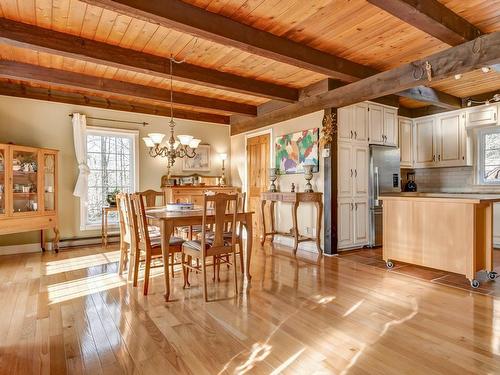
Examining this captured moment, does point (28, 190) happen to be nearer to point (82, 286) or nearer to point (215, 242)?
point (82, 286)

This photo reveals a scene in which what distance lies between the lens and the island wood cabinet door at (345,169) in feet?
16.6

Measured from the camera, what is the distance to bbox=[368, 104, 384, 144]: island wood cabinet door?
17.7 feet

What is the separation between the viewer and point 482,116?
554cm

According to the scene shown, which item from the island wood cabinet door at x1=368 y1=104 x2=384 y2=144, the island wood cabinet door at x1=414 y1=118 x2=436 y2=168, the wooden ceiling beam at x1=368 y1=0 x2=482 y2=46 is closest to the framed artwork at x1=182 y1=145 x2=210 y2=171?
the island wood cabinet door at x1=368 y1=104 x2=384 y2=144

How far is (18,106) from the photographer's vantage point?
5195 millimetres

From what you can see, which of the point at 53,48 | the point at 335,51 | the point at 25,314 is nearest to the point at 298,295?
the point at 25,314

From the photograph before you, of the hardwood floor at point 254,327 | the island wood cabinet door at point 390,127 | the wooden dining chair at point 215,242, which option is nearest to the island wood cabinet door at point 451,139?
the island wood cabinet door at point 390,127

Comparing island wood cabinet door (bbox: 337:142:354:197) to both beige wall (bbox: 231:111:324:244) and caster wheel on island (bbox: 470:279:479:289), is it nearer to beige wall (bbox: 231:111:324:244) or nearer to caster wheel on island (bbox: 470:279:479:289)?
beige wall (bbox: 231:111:324:244)

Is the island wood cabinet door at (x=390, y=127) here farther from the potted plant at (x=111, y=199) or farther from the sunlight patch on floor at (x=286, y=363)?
the potted plant at (x=111, y=199)

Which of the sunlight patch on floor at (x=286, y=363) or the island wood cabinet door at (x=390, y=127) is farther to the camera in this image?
the island wood cabinet door at (x=390, y=127)

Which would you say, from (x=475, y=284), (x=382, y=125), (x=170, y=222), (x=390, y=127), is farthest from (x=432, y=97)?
(x=170, y=222)

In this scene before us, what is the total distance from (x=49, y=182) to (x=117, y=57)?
104 inches

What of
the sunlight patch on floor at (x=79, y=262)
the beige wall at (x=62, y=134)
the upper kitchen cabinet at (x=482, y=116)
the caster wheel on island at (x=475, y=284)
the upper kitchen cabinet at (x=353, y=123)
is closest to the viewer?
the caster wheel on island at (x=475, y=284)

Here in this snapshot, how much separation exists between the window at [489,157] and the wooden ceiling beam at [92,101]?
203 inches
